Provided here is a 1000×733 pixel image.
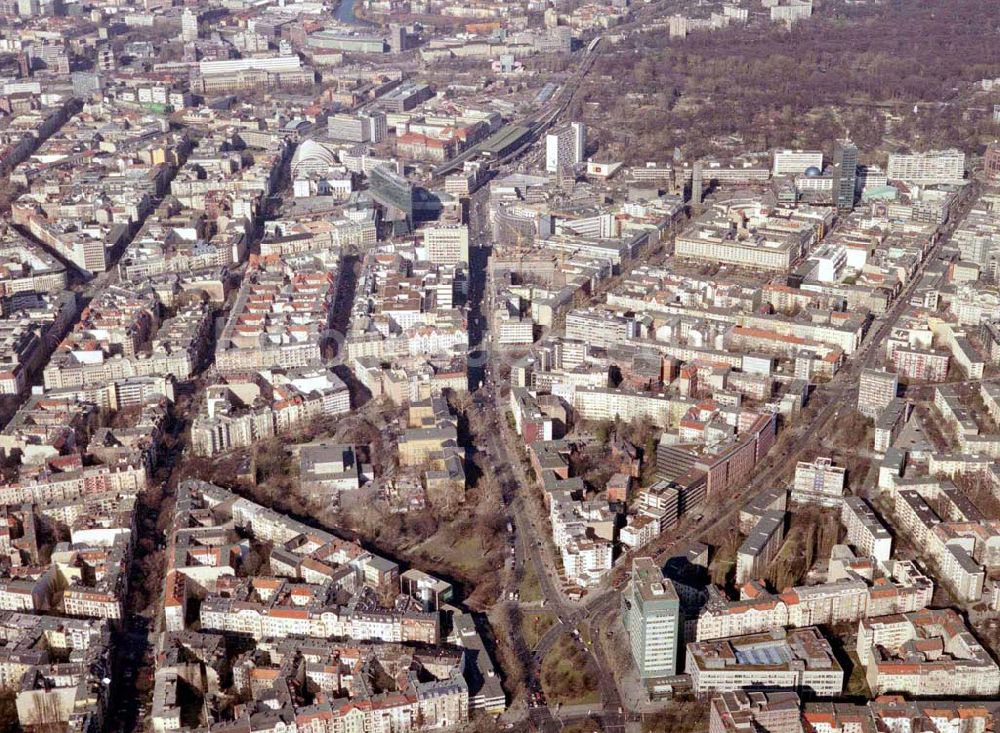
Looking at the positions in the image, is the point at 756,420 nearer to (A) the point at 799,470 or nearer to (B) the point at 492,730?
(A) the point at 799,470

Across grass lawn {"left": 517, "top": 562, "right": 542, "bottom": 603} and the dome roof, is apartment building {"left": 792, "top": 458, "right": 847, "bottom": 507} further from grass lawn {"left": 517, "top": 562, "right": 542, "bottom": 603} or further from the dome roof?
the dome roof

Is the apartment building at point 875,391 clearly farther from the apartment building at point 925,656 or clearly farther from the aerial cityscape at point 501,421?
the apartment building at point 925,656

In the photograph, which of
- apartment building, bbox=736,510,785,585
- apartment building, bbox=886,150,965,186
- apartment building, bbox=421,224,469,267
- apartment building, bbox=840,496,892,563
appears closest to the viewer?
apartment building, bbox=736,510,785,585

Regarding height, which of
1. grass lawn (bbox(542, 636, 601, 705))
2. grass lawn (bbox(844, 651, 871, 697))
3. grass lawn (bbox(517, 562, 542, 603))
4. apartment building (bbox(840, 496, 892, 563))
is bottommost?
grass lawn (bbox(844, 651, 871, 697))

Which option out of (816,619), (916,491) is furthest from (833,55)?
(816,619)

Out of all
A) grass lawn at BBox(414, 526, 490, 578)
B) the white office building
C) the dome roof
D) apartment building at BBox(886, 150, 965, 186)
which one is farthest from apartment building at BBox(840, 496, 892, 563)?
the dome roof

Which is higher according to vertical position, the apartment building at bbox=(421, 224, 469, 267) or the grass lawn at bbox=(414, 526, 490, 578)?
the apartment building at bbox=(421, 224, 469, 267)
